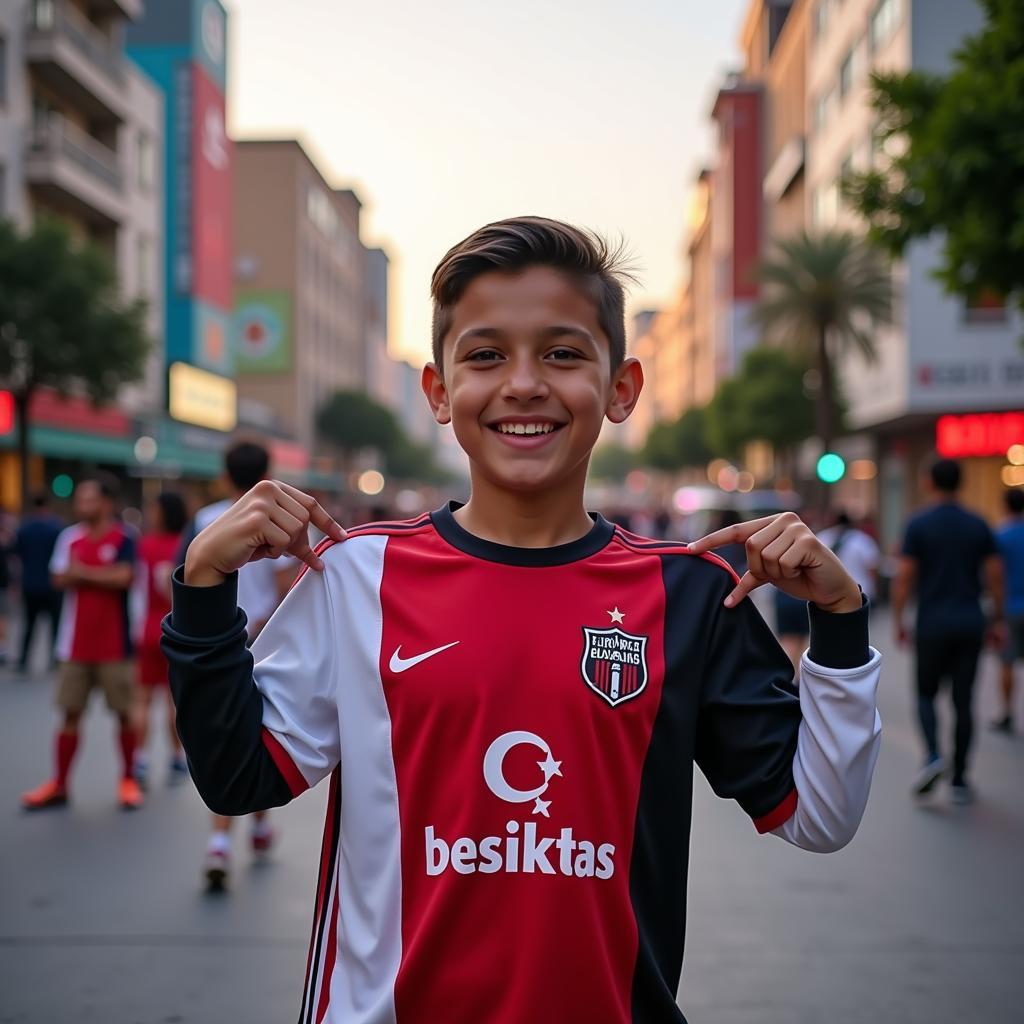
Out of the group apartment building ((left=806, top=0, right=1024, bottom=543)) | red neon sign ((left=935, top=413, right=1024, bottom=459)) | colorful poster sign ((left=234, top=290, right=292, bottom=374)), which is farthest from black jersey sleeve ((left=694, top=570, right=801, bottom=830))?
colorful poster sign ((left=234, top=290, right=292, bottom=374))

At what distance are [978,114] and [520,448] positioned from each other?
9487 millimetres

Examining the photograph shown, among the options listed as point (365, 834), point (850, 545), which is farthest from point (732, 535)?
point (850, 545)

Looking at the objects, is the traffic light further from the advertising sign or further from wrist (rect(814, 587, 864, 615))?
the advertising sign

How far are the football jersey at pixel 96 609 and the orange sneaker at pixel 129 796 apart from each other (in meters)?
0.77

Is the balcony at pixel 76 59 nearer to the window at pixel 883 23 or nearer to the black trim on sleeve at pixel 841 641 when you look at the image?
the window at pixel 883 23

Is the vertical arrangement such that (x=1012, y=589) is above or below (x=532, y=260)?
below

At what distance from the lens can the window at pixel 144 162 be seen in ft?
124

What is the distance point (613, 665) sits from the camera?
6.18 ft

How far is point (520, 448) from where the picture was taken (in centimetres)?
195

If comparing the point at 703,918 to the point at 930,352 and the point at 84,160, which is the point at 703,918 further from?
the point at 84,160

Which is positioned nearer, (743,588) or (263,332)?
(743,588)

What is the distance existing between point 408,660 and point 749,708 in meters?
0.54

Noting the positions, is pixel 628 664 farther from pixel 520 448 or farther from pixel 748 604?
pixel 520 448

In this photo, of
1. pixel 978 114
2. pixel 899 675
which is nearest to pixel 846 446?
pixel 899 675
